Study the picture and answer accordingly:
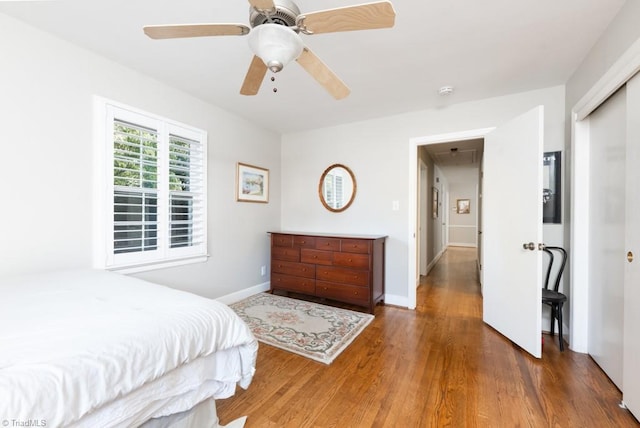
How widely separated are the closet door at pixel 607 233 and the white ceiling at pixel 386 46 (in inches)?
22.9

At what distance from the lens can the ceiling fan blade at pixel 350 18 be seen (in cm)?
108

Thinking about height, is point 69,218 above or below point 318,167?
below

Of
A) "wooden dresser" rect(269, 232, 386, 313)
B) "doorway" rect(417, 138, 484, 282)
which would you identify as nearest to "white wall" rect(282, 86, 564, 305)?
"wooden dresser" rect(269, 232, 386, 313)

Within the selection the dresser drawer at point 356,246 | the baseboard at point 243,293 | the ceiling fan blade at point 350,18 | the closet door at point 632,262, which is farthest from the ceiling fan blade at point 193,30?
the baseboard at point 243,293

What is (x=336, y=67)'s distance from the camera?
7.59 ft

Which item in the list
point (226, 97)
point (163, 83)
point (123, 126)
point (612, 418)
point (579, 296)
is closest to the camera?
point (612, 418)

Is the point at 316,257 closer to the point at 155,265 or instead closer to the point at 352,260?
the point at 352,260

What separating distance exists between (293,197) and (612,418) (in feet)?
12.0

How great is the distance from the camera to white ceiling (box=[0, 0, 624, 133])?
166 centimetres

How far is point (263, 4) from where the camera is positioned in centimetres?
111

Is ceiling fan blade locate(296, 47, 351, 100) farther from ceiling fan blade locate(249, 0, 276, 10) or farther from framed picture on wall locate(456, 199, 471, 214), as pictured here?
framed picture on wall locate(456, 199, 471, 214)

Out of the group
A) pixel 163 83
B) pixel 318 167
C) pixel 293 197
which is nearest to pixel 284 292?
pixel 293 197

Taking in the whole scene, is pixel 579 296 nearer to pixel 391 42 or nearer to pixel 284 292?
pixel 391 42

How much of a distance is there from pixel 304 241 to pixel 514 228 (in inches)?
86.8
